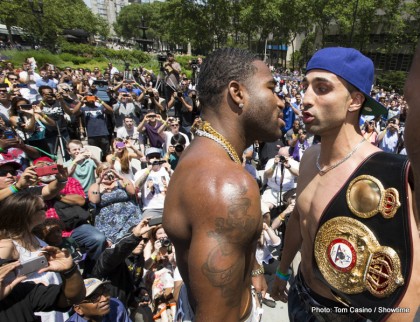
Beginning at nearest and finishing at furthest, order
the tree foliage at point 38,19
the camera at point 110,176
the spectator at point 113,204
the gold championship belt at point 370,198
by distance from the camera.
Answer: the gold championship belt at point 370,198 → the spectator at point 113,204 → the camera at point 110,176 → the tree foliage at point 38,19

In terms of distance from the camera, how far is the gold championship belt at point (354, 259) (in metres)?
1.67

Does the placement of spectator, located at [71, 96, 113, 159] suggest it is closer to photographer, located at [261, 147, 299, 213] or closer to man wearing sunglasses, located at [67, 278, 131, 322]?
photographer, located at [261, 147, 299, 213]

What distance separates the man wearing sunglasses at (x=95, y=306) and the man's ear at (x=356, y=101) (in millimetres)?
2519

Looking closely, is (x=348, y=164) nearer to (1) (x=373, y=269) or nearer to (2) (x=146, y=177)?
(1) (x=373, y=269)

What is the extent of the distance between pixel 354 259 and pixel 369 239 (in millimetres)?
167

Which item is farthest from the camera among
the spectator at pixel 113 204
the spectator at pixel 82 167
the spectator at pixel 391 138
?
the spectator at pixel 391 138

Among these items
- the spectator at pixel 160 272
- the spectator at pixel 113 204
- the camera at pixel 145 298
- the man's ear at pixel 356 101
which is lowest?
the camera at pixel 145 298

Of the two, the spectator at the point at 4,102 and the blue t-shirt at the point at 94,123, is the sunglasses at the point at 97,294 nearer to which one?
the blue t-shirt at the point at 94,123

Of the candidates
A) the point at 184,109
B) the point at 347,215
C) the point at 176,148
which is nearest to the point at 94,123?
the point at 184,109

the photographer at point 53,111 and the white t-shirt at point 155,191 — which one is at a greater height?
the photographer at point 53,111

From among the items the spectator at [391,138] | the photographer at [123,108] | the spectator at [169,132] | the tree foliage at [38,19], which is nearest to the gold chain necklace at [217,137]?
the spectator at [169,132]

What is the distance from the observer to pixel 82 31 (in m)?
59.7

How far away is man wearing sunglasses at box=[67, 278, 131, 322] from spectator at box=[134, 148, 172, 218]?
2005mm

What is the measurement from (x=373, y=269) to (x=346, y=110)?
1.04 meters
